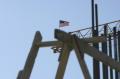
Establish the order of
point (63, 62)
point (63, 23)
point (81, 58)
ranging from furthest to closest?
1. point (63, 23)
2. point (63, 62)
3. point (81, 58)

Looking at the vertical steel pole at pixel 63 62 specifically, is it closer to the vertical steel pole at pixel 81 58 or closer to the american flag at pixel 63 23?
the vertical steel pole at pixel 81 58

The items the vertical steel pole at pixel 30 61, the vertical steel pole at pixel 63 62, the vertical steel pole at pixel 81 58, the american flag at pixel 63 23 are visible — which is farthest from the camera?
the american flag at pixel 63 23

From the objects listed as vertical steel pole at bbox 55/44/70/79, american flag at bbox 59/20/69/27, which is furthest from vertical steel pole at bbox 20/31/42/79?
american flag at bbox 59/20/69/27

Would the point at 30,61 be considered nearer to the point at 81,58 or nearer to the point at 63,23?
the point at 81,58

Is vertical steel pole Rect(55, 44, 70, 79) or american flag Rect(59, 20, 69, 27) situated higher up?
vertical steel pole Rect(55, 44, 70, 79)

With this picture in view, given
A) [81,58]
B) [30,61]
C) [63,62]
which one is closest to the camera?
[81,58]

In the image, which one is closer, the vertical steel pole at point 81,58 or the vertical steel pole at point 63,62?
the vertical steel pole at point 81,58

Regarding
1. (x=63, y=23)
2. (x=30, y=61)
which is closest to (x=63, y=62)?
(x=30, y=61)

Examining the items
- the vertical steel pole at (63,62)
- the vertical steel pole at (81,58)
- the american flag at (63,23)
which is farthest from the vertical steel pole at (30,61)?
the american flag at (63,23)

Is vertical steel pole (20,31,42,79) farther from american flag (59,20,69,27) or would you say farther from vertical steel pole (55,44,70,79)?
american flag (59,20,69,27)

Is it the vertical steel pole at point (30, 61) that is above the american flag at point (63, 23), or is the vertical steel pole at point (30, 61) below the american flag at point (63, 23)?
above

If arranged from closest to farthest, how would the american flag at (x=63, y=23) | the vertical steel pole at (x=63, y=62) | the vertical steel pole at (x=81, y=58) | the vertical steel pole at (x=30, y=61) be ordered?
the vertical steel pole at (x=81, y=58) < the vertical steel pole at (x=63, y=62) < the vertical steel pole at (x=30, y=61) < the american flag at (x=63, y=23)

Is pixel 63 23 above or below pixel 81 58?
below

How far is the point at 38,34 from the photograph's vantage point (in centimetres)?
1305
